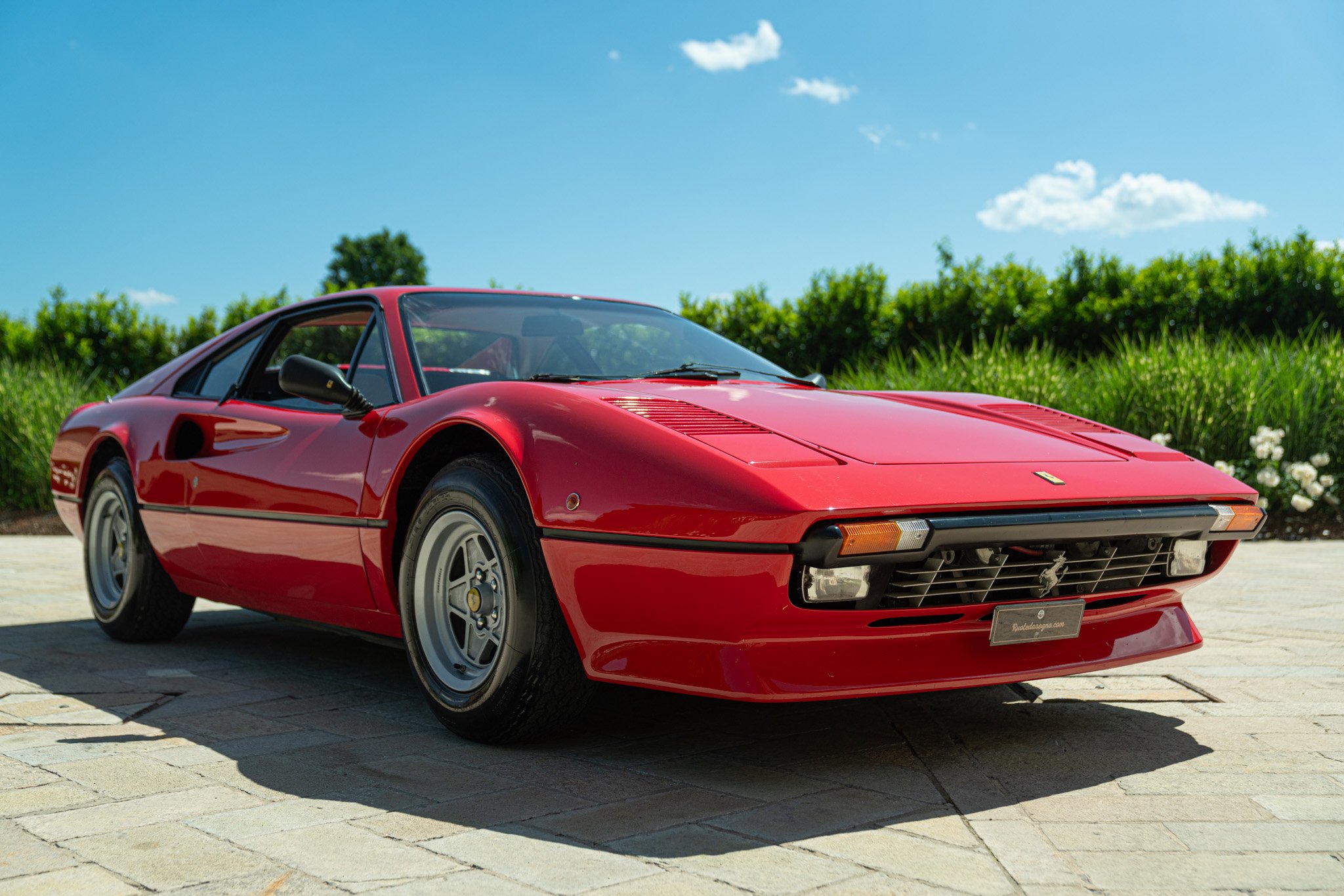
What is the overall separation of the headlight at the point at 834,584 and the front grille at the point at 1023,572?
0.09 m

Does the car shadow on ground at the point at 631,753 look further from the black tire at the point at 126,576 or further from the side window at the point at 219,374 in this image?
the side window at the point at 219,374

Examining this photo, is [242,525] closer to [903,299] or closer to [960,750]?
[960,750]

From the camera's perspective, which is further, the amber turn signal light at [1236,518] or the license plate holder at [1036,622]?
the amber turn signal light at [1236,518]

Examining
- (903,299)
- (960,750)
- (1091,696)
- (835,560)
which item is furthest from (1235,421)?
(835,560)

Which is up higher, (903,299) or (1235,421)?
(903,299)

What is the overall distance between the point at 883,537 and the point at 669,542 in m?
0.43

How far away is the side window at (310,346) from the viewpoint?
4004mm

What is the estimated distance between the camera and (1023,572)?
2.62 m

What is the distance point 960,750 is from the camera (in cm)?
280

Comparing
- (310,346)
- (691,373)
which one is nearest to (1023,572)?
(691,373)

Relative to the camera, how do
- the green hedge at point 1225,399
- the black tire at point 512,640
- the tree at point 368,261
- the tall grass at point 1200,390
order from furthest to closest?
the tree at point 368,261
the tall grass at point 1200,390
the green hedge at point 1225,399
the black tire at point 512,640

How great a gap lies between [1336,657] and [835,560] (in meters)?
2.53

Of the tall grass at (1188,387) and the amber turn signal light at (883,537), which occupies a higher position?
the tall grass at (1188,387)

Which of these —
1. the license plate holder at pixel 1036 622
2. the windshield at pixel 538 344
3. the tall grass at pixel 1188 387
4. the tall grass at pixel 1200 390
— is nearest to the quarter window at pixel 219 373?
the windshield at pixel 538 344
